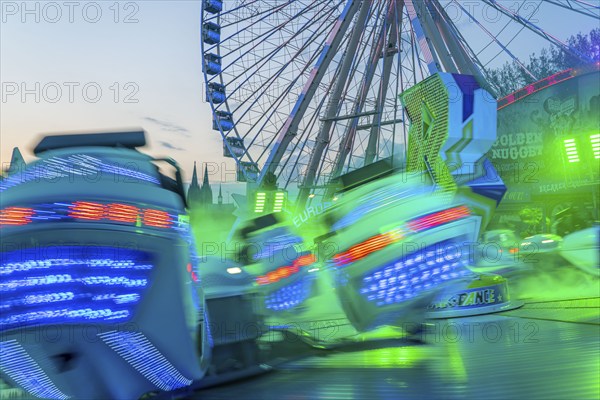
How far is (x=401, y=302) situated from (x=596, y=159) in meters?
5.50

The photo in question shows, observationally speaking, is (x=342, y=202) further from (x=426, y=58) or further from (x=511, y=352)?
(x=426, y=58)

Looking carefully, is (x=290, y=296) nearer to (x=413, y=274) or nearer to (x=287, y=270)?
(x=287, y=270)

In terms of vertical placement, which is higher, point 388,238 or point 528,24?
point 528,24

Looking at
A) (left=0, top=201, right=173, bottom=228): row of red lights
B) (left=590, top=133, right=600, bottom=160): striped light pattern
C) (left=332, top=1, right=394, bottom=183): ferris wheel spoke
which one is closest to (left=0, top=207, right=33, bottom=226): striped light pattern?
(left=0, top=201, right=173, bottom=228): row of red lights

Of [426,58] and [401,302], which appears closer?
[401,302]

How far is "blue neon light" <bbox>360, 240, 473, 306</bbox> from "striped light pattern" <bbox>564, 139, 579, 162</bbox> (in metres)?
5.16

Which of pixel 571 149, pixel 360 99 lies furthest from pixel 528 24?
pixel 571 149

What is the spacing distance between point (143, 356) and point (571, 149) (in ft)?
24.7

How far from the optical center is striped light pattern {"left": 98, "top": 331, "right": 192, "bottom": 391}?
2.74 metres

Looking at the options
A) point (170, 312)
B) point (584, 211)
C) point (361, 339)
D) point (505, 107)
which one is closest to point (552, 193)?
point (584, 211)

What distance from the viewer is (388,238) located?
4129 millimetres

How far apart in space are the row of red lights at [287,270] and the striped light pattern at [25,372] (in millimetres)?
2153

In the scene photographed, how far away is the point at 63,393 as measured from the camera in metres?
2.87

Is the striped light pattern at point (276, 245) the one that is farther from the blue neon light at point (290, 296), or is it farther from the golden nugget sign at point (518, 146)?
the golden nugget sign at point (518, 146)
